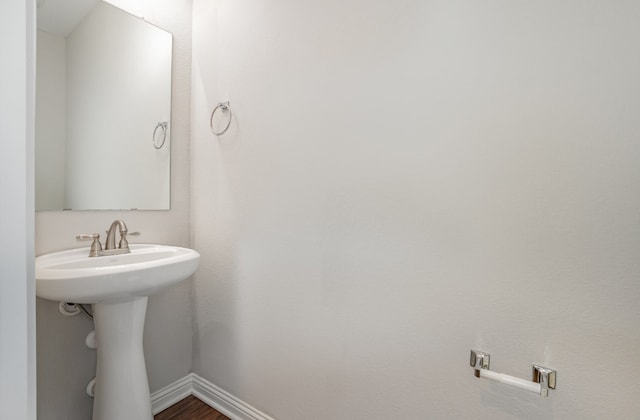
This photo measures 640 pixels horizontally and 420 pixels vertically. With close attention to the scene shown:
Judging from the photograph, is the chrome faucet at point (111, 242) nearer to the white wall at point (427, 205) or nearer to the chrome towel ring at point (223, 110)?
the white wall at point (427, 205)

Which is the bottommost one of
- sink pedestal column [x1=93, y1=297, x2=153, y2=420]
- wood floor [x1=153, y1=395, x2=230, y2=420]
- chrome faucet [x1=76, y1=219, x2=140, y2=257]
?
wood floor [x1=153, y1=395, x2=230, y2=420]

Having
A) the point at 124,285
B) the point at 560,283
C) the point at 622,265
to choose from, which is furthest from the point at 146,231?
the point at 622,265

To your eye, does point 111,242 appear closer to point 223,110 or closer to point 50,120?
point 50,120

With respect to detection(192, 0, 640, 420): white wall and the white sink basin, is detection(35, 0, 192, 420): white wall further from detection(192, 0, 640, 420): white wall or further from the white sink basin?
detection(192, 0, 640, 420): white wall

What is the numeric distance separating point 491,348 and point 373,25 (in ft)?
3.55

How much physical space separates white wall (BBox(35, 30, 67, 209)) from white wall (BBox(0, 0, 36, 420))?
107 cm

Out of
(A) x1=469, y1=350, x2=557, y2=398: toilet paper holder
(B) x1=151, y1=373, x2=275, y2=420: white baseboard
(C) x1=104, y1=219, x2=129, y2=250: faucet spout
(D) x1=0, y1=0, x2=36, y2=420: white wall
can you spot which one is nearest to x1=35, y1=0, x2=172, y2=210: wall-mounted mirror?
(C) x1=104, y1=219, x2=129, y2=250: faucet spout

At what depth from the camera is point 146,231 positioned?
1.35 m

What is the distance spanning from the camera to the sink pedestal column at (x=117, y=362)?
1.03m

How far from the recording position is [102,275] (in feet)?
2.66

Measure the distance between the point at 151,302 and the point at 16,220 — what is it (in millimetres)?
1330

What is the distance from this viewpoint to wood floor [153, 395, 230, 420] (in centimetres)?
134

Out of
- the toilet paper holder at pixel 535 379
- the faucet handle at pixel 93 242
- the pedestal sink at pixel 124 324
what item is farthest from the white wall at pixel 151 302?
the toilet paper holder at pixel 535 379

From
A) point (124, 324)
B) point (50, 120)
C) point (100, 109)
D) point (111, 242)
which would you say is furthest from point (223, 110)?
point (124, 324)
